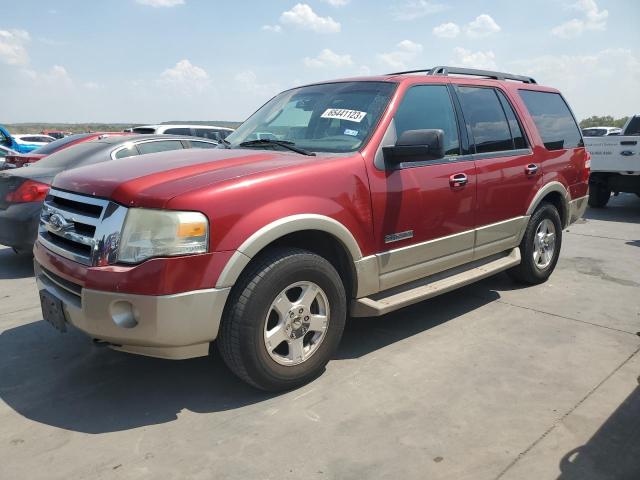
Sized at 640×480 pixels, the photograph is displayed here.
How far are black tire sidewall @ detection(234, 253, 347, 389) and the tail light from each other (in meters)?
3.85

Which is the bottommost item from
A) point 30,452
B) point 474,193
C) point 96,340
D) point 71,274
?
point 30,452

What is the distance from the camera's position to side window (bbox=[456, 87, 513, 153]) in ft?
14.0

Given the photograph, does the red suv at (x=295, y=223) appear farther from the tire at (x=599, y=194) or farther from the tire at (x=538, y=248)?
the tire at (x=599, y=194)

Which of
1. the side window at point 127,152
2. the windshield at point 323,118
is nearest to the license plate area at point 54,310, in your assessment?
the windshield at point 323,118

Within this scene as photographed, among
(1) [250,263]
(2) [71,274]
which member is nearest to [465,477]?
(1) [250,263]

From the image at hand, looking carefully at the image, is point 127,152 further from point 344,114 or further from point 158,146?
point 344,114

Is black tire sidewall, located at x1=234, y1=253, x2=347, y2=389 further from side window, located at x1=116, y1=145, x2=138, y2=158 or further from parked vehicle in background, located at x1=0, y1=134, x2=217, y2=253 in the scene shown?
side window, located at x1=116, y1=145, x2=138, y2=158

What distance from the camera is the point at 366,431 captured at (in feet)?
8.96

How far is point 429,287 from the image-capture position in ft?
12.7

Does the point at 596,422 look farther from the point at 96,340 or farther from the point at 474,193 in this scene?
the point at 96,340

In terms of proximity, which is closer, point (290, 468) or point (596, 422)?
point (290, 468)

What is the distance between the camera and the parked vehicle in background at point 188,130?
30.8ft

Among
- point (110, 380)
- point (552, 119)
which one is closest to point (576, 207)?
point (552, 119)

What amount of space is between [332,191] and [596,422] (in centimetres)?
193
